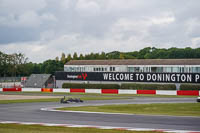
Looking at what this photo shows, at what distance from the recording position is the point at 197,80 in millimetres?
59469

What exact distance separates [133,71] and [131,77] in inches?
154

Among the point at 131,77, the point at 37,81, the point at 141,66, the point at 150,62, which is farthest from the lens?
Answer: the point at 37,81

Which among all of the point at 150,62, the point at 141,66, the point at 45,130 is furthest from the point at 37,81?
the point at 45,130

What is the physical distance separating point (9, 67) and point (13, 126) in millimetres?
106106

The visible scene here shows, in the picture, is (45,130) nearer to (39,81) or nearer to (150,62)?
(150,62)

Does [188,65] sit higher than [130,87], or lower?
higher

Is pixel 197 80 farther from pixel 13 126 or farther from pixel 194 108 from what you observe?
pixel 13 126

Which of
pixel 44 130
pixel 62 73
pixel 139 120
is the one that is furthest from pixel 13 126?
pixel 62 73

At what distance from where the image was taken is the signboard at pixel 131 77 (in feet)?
199

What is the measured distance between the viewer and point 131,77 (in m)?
66.0

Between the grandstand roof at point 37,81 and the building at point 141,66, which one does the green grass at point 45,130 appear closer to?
the building at point 141,66

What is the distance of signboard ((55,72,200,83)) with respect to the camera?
60.6 metres

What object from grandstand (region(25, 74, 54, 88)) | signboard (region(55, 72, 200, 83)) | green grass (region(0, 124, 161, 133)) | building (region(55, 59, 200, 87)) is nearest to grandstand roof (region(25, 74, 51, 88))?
grandstand (region(25, 74, 54, 88))

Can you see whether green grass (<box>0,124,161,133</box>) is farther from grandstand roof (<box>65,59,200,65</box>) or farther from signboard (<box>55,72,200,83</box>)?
grandstand roof (<box>65,59,200,65</box>)
